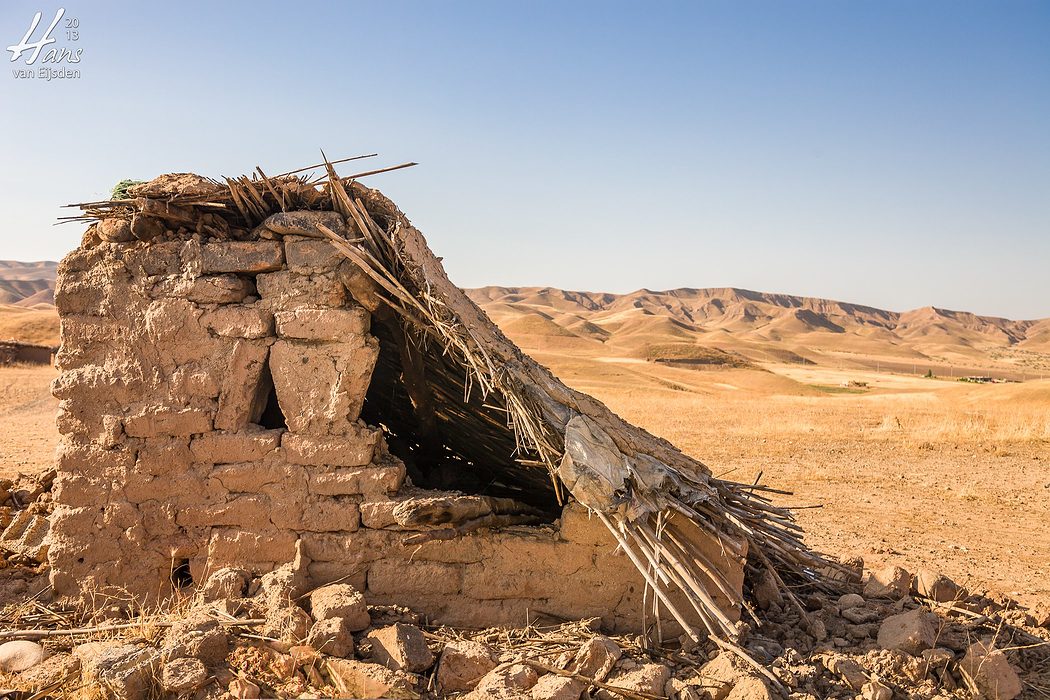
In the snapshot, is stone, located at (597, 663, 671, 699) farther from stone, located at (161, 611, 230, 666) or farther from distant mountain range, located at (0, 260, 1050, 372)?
distant mountain range, located at (0, 260, 1050, 372)

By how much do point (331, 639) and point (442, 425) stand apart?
230 cm

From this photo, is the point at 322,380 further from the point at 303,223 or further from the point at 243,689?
the point at 243,689

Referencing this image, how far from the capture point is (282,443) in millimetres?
4285

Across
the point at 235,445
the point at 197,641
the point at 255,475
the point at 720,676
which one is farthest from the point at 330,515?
the point at 720,676

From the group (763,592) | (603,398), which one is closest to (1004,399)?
(603,398)

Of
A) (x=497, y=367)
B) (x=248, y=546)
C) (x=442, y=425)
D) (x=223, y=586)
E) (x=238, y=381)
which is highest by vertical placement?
(x=497, y=367)

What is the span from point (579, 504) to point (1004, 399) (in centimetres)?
2102

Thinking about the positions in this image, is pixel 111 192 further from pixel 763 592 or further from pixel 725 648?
pixel 763 592

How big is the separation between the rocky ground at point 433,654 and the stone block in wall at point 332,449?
0.67 metres

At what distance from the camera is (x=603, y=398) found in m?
21.4

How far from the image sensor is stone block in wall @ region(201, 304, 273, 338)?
14.1 feet

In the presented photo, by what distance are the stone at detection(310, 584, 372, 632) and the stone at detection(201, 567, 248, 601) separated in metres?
0.55

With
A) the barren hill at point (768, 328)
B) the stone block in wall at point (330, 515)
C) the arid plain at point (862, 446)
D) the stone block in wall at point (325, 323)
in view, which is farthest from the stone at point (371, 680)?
the barren hill at point (768, 328)

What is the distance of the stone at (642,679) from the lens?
3.55 meters
